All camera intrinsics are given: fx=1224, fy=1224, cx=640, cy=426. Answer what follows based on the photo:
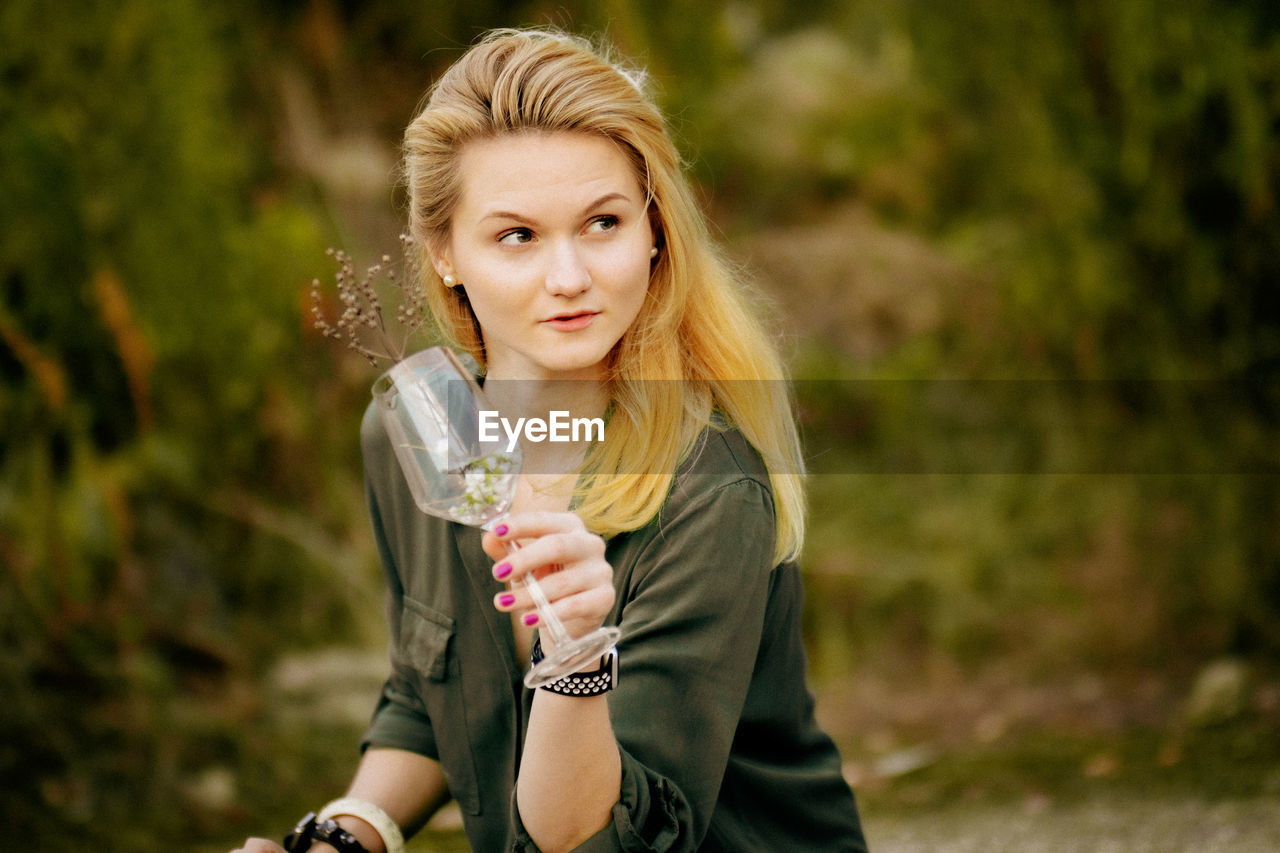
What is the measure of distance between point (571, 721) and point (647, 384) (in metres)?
0.54

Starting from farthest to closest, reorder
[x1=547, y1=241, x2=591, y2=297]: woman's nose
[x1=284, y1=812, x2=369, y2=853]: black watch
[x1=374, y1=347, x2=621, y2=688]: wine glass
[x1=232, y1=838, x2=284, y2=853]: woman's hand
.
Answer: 1. [x1=284, y1=812, x2=369, y2=853]: black watch
2. [x1=232, y1=838, x2=284, y2=853]: woman's hand
3. [x1=547, y1=241, x2=591, y2=297]: woman's nose
4. [x1=374, y1=347, x2=621, y2=688]: wine glass

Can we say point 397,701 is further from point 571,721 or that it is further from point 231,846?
point 231,846

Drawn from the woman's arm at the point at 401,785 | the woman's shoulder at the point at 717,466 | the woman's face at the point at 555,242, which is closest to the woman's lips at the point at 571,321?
the woman's face at the point at 555,242

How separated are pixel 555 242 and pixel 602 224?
0.07 meters

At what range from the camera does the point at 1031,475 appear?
342cm

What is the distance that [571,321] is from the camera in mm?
1486

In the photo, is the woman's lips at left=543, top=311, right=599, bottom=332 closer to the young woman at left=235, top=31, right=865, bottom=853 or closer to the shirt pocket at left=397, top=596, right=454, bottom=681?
the young woman at left=235, top=31, right=865, bottom=853

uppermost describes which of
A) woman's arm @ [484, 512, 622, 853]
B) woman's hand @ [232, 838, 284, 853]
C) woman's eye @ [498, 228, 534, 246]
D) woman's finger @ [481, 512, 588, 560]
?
woman's eye @ [498, 228, 534, 246]

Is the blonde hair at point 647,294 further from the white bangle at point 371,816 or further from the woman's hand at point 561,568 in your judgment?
the white bangle at point 371,816

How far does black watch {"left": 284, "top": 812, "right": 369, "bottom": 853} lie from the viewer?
66.1 inches

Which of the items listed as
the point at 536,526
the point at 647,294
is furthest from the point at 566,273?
the point at 536,526

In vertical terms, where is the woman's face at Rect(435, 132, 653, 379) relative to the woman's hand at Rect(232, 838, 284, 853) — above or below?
above

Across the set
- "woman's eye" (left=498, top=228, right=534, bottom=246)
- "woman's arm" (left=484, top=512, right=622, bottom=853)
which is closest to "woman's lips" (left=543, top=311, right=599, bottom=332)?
"woman's eye" (left=498, top=228, right=534, bottom=246)

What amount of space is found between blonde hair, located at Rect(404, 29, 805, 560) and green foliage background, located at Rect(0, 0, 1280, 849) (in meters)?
1.45
